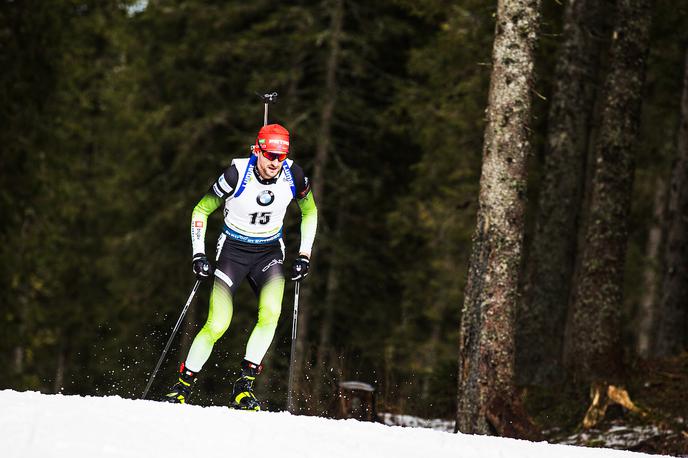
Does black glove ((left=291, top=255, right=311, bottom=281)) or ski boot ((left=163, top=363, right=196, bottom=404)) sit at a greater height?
black glove ((left=291, top=255, right=311, bottom=281))

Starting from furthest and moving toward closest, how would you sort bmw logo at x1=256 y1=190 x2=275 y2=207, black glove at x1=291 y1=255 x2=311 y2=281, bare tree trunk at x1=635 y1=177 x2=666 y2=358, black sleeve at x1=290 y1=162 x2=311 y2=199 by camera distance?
1. bare tree trunk at x1=635 y1=177 x2=666 y2=358
2. black sleeve at x1=290 y1=162 x2=311 y2=199
3. black glove at x1=291 y1=255 x2=311 y2=281
4. bmw logo at x1=256 y1=190 x2=275 y2=207

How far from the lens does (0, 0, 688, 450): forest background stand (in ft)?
71.7

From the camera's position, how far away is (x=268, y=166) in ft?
33.5

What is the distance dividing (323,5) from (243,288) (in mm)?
7127

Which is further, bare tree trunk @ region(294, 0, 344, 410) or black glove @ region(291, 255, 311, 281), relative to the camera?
bare tree trunk @ region(294, 0, 344, 410)

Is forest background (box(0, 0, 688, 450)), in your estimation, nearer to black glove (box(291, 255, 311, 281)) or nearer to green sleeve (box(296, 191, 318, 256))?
green sleeve (box(296, 191, 318, 256))

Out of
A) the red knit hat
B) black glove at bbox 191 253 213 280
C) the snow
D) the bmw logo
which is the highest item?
the red knit hat

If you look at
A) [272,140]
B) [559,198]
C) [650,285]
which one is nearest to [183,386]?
[272,140]

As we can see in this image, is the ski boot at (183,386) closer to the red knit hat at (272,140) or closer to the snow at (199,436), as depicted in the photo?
the snow at (199,436)

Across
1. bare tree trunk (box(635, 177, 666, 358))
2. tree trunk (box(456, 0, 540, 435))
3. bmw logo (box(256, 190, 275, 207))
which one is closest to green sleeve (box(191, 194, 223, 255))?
bmw logo (box(256, 190, 275, 207))

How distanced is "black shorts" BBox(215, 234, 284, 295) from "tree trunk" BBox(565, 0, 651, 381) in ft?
19.5

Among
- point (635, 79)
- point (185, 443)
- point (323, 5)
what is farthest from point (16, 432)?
point (323, 5)

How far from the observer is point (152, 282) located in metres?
29.0

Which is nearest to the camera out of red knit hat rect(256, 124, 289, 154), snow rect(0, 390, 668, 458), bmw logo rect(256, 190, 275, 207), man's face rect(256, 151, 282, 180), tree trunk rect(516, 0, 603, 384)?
snow rect(0, 390, 668, 458)
